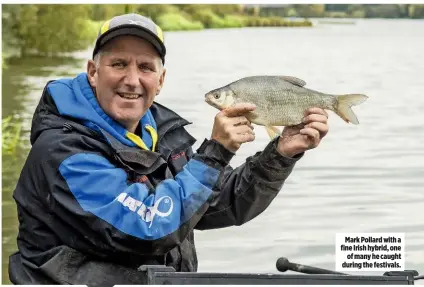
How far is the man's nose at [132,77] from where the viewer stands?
3281 mm

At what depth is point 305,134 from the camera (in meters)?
3.36

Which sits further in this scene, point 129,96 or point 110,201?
point 129,96

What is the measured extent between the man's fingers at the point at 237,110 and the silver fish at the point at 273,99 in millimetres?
55

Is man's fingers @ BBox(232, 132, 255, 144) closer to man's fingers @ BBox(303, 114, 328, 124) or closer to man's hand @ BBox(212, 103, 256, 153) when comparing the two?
man's hand @ BBox(212, 103, 256, 153)

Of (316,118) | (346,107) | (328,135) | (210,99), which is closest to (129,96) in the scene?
(210,99)

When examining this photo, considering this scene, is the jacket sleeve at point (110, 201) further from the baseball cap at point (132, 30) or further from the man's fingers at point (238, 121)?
the baseball cap at point (132, 30)

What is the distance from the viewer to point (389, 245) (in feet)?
12.5

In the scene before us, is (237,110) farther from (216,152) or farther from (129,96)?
(129,96)

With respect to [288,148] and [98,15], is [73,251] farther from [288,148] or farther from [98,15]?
[98,15]

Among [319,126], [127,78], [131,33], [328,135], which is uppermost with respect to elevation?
[131,33]

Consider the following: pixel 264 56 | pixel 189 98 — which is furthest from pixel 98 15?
pixel 264 56

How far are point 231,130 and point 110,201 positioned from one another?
1.36ft

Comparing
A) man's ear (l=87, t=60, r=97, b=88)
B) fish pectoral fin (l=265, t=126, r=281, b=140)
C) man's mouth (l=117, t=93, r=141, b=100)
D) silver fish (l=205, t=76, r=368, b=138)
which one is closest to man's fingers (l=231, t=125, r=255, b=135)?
silver fish (l=205, t=76, r=368, b=138)

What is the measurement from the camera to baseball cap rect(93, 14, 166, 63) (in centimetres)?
330
